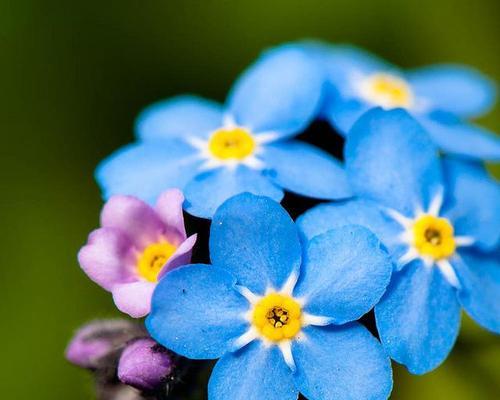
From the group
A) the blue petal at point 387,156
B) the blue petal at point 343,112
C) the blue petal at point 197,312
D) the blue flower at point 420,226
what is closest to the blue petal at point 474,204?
the blue flower at point 420,226

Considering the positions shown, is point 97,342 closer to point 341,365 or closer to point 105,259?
point 105,259

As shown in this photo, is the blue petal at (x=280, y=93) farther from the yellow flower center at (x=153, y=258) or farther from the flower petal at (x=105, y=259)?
the flower petal at (x=105, y=259)

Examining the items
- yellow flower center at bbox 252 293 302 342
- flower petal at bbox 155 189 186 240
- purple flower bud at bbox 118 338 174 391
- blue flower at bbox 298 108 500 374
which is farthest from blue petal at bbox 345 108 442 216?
purple flower bud at bbox 118 338 174 391

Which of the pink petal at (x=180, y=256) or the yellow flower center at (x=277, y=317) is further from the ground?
the pink petal at (x=180, y=256)

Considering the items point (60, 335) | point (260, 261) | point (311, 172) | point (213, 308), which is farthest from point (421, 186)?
point (60, 335)

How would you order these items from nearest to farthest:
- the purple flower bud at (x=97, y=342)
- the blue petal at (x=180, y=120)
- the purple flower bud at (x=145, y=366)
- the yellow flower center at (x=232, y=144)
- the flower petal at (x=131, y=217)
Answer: the purple flower bud at (x=145, y=366) < the flower petal at (x=131, y=217) < the purple flower bud at (x=97, y=342) < the yellow flower center at (x=232, y=144) < the blue petal at (x=180, y=120)

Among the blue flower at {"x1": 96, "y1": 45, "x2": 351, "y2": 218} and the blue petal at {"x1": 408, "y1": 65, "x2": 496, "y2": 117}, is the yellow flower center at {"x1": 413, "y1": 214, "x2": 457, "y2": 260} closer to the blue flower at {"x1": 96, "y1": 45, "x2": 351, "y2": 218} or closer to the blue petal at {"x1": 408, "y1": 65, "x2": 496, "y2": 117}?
the blue flower at {"x1": 96, "y1": 45, "x2": 351, "y2": 218}

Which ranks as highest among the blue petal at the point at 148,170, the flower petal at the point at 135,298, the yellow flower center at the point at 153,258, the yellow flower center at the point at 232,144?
the blue petal at the point at 148,170

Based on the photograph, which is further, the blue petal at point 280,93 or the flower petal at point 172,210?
the blue petal at point 280,93

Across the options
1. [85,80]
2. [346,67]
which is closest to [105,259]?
[346,67]
